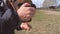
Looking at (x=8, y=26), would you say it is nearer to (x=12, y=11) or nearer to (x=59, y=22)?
(x=12, y=11)

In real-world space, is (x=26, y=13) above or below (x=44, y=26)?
above

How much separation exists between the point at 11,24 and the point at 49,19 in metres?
2.07

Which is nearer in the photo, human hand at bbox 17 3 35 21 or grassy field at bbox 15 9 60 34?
human hand at bbox 17 3 35 21

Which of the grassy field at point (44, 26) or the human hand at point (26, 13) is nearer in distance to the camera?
the human hand at point (26, 13)

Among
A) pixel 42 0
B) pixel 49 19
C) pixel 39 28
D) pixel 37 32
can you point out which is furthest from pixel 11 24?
pixel 42 0

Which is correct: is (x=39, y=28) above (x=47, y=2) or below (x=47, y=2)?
below

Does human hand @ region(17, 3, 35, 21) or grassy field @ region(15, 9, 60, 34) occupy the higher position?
human hand @ region(17, 3, 35, 21)

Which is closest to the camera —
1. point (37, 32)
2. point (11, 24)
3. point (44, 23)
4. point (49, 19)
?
point (11, 24)

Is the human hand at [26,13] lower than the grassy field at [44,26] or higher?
higher

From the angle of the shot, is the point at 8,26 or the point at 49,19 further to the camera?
the point at 49,19

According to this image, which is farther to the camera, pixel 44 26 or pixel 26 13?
pixel 44 26

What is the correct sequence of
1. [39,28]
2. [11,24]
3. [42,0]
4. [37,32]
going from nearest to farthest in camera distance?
[11,24] → [37,32] → [39,28] → [42,0]

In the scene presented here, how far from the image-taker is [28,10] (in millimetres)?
559

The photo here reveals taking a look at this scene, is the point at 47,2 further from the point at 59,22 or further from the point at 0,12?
the point at 0,12
